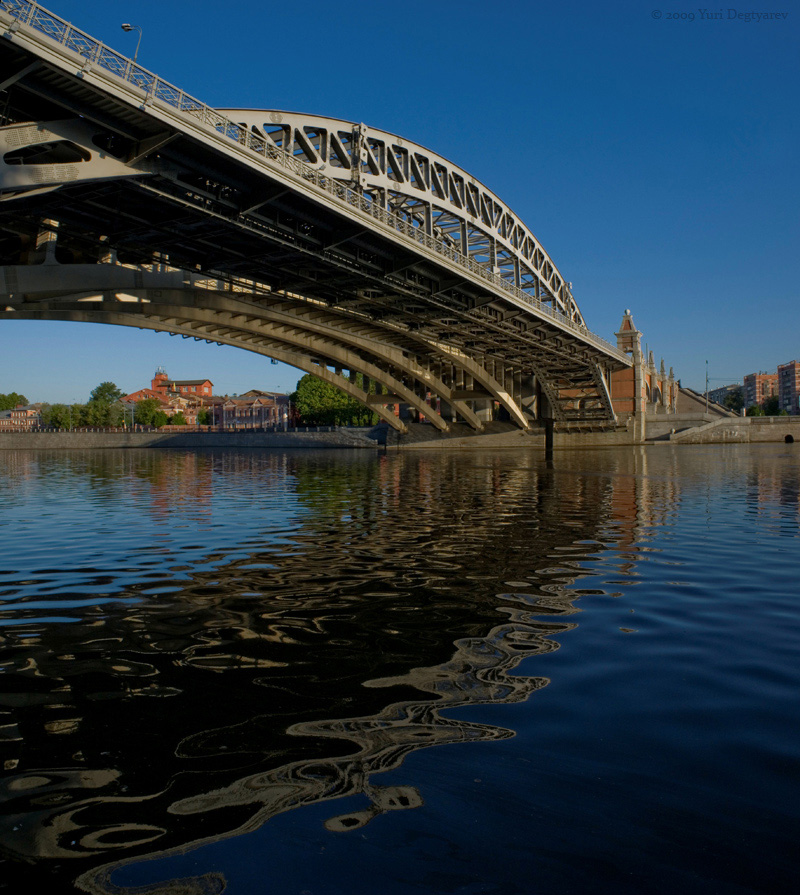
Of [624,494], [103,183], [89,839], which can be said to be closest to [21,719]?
[89,839]

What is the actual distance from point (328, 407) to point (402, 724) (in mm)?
122783

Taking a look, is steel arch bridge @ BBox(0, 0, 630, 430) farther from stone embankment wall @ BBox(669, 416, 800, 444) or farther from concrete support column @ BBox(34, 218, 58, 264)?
stone embankment wall @ BBox(669, 416, 800, 444)

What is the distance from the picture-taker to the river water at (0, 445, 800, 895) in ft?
10.3

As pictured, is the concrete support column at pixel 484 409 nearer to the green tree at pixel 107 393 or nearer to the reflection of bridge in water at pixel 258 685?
the reflection of bridge in water at pixel 258 685

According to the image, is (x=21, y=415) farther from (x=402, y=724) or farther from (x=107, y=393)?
(x=402, y=724)

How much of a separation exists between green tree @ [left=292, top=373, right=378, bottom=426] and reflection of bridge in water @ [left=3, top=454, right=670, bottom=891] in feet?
360

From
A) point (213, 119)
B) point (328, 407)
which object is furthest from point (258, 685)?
point (328, 407)


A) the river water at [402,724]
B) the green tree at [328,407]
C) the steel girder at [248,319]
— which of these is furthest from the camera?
the green tree at [328,407]

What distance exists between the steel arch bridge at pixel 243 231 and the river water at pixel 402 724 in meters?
16.5

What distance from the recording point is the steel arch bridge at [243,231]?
21906mm

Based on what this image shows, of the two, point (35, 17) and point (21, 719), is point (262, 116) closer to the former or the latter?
point (35, 17)

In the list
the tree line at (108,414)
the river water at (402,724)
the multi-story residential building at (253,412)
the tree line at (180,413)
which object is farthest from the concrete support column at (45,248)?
the multi-story residential building at (253,412)

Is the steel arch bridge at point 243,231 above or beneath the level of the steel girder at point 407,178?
beneath

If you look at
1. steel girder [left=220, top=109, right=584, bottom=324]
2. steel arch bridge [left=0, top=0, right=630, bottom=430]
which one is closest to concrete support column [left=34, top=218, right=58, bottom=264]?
steel arch bridge [left=0, top=0, right=630, bottom=430]
